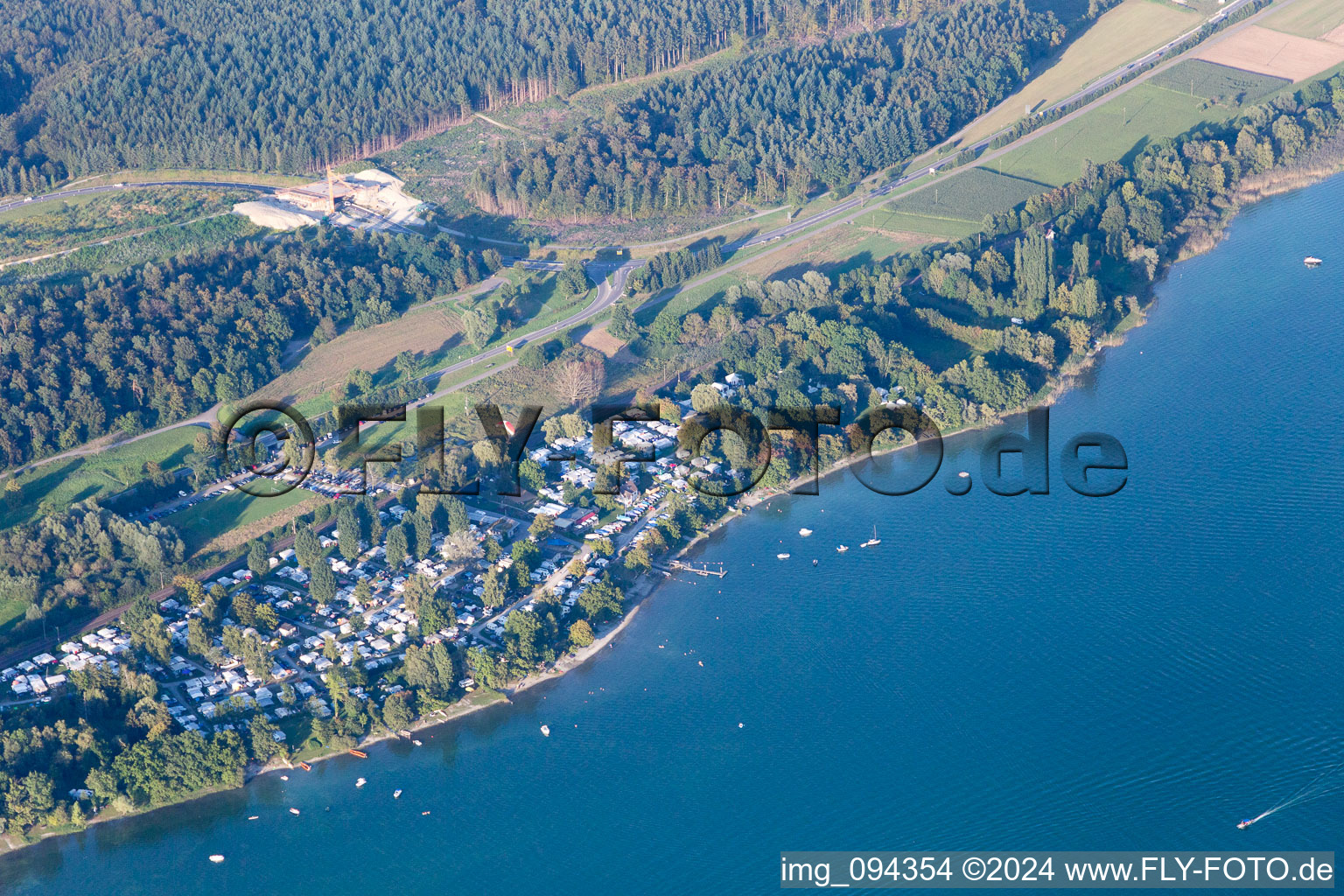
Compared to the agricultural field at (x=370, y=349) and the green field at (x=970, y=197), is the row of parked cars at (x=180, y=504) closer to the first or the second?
the agricultural field at (x=370, y=349)

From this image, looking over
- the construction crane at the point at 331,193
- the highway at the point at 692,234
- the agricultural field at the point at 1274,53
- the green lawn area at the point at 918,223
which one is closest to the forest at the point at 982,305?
the green lawn area at the point at 918,223

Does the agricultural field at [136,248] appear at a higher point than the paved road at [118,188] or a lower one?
lower

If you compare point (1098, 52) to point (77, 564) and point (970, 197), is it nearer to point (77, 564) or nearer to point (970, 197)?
point (970, 197)

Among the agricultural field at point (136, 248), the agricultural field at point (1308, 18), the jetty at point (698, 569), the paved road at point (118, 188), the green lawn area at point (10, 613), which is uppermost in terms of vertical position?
the agricultural field at point (1308, 18)

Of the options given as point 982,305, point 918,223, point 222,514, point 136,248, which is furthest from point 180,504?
point 918,223

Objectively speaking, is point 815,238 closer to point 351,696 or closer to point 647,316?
point 647,316

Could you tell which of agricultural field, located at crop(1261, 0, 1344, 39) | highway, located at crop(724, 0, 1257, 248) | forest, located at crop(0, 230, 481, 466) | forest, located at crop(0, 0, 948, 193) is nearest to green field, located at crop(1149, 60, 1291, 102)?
highway, located at crop(724, 0, 1257, 248)

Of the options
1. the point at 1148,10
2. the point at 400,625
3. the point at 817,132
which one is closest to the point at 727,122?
the point at 817,132
